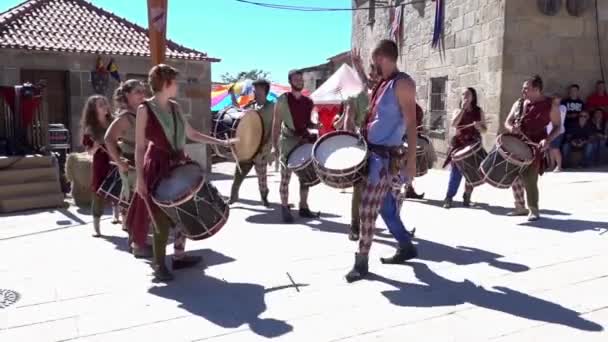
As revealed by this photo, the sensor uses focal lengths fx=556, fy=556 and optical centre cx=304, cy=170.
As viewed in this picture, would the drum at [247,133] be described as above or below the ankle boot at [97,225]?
above

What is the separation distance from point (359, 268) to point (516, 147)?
8.37 feet

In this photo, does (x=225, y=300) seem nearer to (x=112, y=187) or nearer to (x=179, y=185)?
(x=179, y=185)

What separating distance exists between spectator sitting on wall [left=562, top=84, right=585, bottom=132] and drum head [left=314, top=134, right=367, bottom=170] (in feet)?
25.0

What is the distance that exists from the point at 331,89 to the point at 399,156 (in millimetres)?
11056

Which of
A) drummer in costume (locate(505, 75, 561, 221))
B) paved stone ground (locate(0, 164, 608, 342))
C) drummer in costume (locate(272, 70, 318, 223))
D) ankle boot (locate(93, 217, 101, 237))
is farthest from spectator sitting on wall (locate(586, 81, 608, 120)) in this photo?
ankle boot (locate(93, 217, 101, 237))

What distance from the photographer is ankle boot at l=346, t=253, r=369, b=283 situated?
3.82m

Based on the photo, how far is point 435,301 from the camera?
342 centimetres

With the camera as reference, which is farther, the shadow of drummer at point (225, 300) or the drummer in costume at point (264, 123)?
the drummer in costume at point (264, 123)

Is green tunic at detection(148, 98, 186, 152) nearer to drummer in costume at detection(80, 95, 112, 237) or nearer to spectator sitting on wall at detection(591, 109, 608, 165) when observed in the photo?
drummer in costume at detection(80, 95, 112, 237)

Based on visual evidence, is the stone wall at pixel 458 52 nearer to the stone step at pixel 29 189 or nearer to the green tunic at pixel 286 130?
the green tunic at pixel 286 130

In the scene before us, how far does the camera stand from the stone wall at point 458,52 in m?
10.5

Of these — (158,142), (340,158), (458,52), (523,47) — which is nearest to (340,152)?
(340,158)

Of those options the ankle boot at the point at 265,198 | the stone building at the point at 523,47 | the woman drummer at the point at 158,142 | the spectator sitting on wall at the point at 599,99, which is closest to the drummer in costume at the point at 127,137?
the woman drummer at the point at 158,142

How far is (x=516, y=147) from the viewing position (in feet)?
18.1
